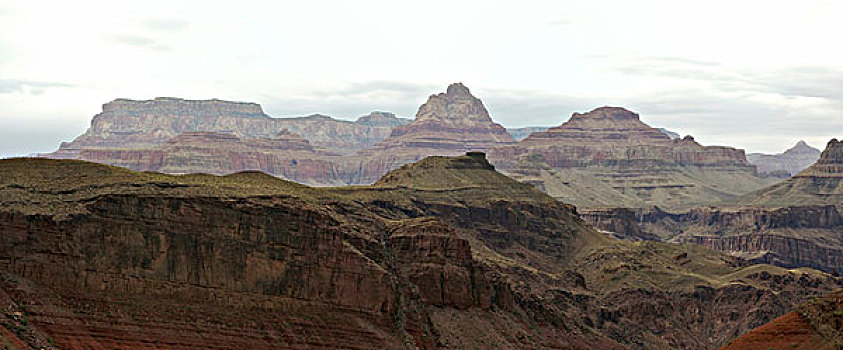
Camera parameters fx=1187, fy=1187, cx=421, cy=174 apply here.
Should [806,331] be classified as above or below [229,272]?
below

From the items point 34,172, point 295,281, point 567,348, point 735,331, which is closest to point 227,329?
point 295,281

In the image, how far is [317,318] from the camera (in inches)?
4855

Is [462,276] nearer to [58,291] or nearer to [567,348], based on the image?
[567,348]

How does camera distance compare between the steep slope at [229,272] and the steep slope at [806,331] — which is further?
the steep slope at [229,272]

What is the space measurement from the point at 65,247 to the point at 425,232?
4748cm

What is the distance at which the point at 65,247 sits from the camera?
11262cm

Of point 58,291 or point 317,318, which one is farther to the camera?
point 317,318

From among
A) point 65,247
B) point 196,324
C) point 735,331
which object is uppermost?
point 65,247

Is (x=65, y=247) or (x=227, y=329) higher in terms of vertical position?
(x=65, y=247)

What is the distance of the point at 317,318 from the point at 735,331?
9881 cm

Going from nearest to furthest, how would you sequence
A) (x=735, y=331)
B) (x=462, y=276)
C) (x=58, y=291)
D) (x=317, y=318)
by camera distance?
(x=58, y=291), (x=317, y=318), (x=462, y=276), (x=735, y=331)

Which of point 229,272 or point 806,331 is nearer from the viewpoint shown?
point 806,331

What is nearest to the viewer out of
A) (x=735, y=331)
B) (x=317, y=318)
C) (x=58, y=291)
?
(x=58, y=291)

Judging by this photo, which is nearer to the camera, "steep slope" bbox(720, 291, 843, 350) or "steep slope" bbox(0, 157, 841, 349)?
"steep slope" bbox(720, 291, 843, 350)
